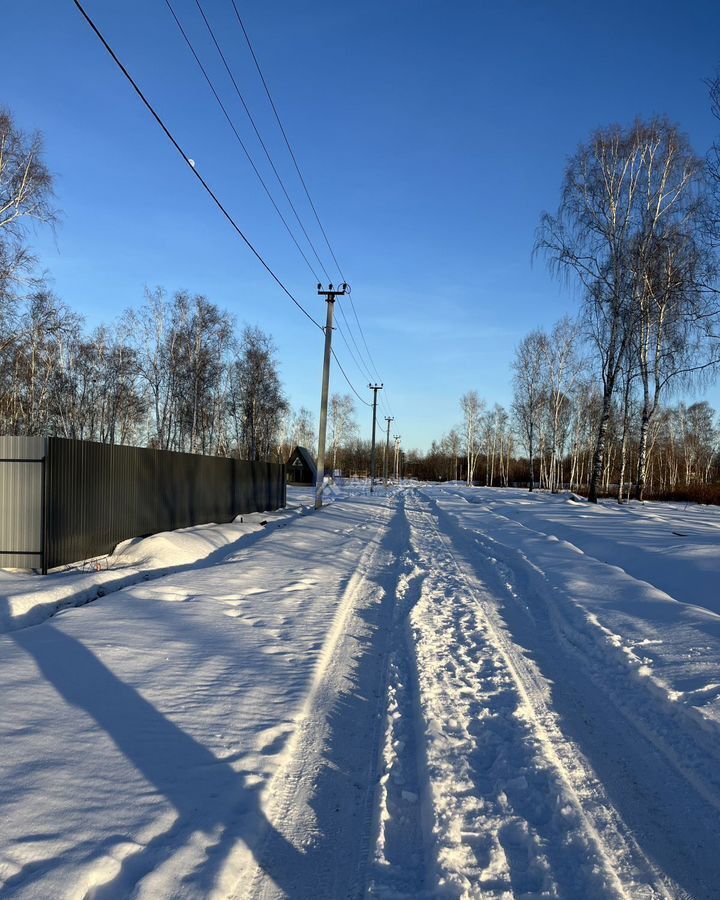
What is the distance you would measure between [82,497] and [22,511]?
3.75ft

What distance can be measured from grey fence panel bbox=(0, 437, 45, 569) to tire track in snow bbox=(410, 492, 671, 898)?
24.0 ft

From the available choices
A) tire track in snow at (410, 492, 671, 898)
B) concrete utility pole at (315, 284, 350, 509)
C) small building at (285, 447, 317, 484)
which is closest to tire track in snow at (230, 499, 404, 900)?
tire track in snow at (410, 492, 671, 898)

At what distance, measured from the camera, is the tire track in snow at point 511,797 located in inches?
99.1

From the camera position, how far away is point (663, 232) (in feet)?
70.7

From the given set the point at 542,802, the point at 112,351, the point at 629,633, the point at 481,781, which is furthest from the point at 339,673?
the point at 112,351

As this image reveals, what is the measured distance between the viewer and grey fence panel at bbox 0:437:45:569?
9.51m

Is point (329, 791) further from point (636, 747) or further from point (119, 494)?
point (119, 494)

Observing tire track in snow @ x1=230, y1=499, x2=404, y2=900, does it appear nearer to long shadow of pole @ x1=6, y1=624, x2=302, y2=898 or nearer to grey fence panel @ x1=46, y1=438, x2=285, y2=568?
long shadow of pole @ x1=6, y1=624, x2=302, y2=898

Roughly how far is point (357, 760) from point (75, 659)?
9.47 ft

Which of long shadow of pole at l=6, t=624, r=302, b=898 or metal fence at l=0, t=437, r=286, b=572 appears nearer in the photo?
long shadow of pole at l=6, t=624, r=302, b=898

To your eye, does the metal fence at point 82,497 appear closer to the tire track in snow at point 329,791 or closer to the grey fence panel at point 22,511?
the grey fence panel at point 22,511

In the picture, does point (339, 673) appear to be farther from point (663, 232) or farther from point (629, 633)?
A: point (663, 232)

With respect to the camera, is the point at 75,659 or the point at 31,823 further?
the point at 75,659

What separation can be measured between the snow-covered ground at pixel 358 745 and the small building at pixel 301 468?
178ft
